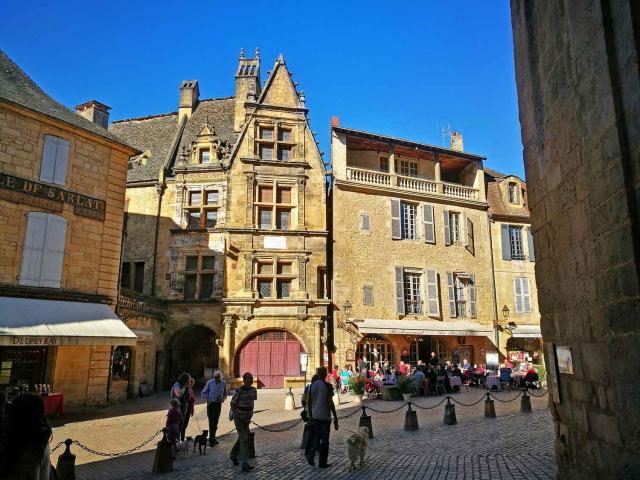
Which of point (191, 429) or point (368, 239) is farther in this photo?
point (368, 239)

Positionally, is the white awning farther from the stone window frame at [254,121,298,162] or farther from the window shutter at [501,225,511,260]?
the stone window frame at [254,121,298,162]

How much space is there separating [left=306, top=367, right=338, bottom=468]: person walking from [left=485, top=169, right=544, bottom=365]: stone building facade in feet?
51.7

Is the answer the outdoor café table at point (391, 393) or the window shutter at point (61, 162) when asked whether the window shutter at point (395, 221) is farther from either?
the window shutter at point (61, 162)

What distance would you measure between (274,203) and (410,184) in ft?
20.0

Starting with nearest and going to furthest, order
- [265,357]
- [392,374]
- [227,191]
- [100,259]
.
→ [100,259]
[392,374]
[265,357]
[227,191]

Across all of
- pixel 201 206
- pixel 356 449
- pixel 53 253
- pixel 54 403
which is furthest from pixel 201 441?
pixel 201 206

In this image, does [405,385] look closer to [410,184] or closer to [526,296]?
[410,184]

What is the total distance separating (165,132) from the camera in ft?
77.2

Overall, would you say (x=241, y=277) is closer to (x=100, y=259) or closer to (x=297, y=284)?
(x=297, y=284)

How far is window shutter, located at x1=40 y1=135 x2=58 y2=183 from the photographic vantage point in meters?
12.2

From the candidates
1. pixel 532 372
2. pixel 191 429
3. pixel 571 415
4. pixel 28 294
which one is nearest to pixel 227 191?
pixel 28 294

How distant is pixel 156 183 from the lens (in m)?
20.1

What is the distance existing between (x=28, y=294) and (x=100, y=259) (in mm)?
2063

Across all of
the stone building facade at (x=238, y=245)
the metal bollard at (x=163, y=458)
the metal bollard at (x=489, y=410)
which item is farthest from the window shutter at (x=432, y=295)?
the metal bollard at (x=163, y=458)
